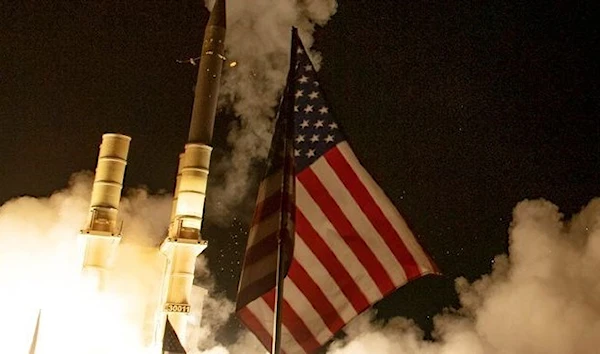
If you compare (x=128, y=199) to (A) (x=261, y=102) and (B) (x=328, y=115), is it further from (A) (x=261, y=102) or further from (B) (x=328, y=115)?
(B) (x=328, y=115)

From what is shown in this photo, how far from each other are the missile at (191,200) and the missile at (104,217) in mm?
1725

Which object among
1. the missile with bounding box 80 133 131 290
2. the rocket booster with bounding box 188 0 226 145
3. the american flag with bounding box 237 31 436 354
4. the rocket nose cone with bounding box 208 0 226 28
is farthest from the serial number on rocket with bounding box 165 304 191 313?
the american flag with bounding box 237 31 436 354

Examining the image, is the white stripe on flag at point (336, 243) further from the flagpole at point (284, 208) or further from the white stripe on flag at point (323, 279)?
the flagpole at point (284, 208)

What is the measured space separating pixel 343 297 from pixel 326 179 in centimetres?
138

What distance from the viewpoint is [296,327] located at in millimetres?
8461

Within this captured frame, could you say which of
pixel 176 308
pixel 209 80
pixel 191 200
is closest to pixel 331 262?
pixel 176 308

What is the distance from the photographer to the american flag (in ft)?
27.7

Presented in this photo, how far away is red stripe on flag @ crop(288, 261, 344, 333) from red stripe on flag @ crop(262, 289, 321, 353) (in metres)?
0.23

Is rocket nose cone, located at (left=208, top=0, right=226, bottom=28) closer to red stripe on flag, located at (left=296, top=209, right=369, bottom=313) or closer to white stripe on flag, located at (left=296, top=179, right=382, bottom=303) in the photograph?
white stripe on flag, located at (left=296, top=179, right=382, bottom=303)

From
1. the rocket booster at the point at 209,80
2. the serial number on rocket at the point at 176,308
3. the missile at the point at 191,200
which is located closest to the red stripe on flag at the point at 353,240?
the missile at the point at 191,200

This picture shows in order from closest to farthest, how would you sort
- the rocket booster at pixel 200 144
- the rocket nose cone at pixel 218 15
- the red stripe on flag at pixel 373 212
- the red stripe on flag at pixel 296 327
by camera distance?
1. the red stripe on flag at pixel 296 327
2. the red stripe on flag at pixel 373 212
3. the rocket booster at pixel 200 144
4. the rocket nose cone at pixel 218 15

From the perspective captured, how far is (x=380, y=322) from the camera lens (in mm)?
29375

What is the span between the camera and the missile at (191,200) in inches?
855

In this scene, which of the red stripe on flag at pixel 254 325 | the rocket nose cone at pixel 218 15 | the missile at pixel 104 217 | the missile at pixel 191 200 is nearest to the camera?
the red stripe on flag at pixel 254 325
